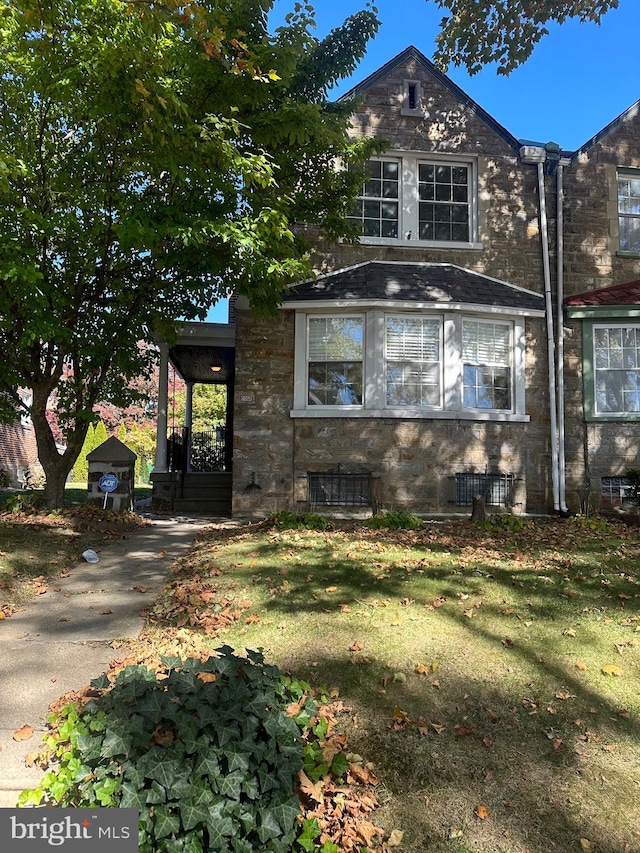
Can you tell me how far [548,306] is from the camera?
412 inches

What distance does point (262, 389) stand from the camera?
9.88 m

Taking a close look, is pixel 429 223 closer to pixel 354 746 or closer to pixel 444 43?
pixel 444 43

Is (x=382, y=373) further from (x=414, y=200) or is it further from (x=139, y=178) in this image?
(x=139, y=178)

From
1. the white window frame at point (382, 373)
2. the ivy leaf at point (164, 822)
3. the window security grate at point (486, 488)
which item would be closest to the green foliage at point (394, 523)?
the window security grate at point (486, 488)

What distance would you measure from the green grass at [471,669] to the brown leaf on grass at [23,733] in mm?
1294

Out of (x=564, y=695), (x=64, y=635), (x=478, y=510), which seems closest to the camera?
(x=564, y=695)

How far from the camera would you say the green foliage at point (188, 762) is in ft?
6.78

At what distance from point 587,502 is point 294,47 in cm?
827

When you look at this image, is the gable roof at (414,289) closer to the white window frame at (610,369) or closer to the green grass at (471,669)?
the white window frame at (610,369)

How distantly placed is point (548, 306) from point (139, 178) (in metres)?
7.33

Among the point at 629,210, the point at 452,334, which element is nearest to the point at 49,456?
the point at 452,334

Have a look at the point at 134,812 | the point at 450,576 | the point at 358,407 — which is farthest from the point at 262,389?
the point at 134,812

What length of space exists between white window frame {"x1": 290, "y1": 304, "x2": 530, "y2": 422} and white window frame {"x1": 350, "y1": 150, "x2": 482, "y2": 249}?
1.52m

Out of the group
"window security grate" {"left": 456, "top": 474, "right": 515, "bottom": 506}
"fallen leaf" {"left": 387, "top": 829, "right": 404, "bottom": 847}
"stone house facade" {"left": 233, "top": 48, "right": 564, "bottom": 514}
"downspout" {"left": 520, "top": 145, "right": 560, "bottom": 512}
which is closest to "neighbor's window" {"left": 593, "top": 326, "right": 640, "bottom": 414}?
"downspout" {"left": 520, "top": 145, "right": 560, "bottom": 512}
